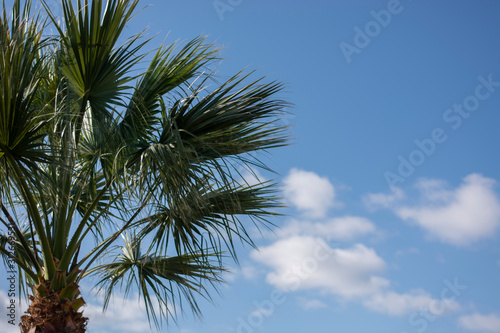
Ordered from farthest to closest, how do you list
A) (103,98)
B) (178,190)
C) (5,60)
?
(103,98), (178,190), (5,60)

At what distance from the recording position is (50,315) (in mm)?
4262

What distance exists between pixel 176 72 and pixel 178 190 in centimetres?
132

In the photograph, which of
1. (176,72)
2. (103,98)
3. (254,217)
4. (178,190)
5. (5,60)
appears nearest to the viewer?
(5,60)

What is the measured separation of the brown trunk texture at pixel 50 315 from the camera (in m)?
4.25

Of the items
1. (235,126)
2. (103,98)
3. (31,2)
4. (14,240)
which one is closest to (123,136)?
(103,98)

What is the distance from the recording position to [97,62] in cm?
432

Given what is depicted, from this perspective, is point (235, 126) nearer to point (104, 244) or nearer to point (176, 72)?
point (176, 72)

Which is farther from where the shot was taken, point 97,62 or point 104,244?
point 104,244

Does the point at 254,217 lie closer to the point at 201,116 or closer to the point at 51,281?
the point at 201,116

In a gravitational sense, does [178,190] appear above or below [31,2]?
below

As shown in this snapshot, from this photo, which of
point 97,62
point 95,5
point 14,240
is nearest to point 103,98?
point 97,62

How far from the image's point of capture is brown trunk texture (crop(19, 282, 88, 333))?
4254 millimetres

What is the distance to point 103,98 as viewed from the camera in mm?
4477

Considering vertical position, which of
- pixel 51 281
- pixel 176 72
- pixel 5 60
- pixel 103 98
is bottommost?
pixel 51 281
